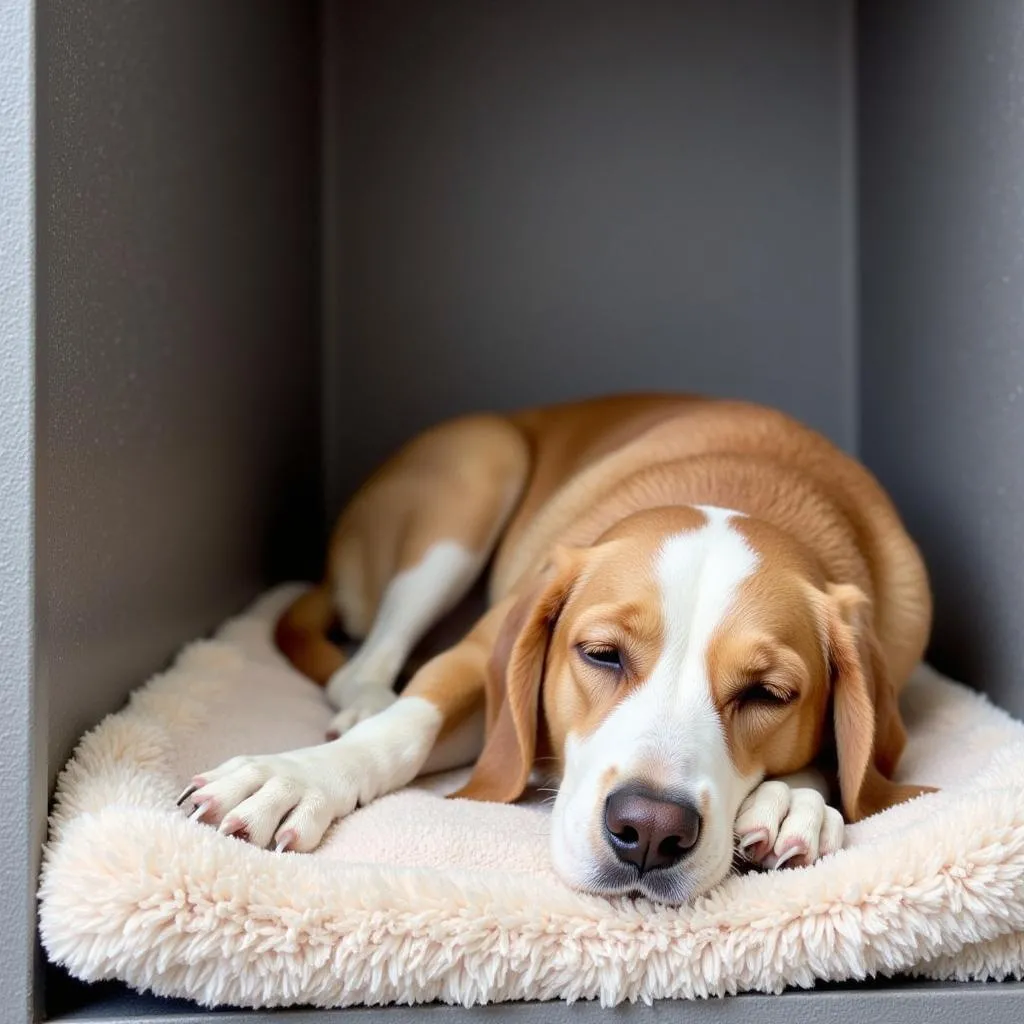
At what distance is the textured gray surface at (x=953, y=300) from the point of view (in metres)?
2.21

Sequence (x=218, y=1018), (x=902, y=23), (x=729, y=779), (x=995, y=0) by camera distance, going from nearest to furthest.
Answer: (x=218, y=1018)
(x=729, y=779)
(x=995, y=0)
(x=902, y=23)

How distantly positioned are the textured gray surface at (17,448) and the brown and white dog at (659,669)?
25 centimetres

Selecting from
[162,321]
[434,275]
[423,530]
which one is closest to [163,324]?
[162,321]

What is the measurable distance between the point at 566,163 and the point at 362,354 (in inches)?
30.5

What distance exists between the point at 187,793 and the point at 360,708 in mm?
675

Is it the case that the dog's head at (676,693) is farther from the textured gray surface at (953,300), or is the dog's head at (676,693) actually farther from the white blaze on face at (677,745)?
the textured gray surface at (953,300)

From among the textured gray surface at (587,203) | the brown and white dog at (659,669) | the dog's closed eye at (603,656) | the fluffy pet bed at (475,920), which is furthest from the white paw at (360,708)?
the textured gray surface at (587,203)

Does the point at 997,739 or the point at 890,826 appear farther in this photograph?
the point at 997,739

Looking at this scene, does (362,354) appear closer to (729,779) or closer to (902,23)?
(902,23)

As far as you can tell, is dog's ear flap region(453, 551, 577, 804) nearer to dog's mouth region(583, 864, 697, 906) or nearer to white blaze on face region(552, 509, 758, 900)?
white blaze on face region(552, 509, 758, 900)

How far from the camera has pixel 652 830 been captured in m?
1.50

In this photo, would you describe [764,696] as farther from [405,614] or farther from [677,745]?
[405,614]

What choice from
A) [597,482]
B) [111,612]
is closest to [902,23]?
[597,482]

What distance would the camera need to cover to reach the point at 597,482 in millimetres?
2637
